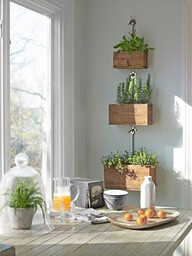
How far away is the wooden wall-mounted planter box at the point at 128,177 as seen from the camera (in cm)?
366

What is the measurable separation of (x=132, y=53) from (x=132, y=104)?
0.37m

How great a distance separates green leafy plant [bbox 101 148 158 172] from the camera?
3.69 meters

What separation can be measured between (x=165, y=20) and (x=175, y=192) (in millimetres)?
1276

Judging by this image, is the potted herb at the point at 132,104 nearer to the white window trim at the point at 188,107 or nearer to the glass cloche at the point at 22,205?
the white window trim at the point at 188,107

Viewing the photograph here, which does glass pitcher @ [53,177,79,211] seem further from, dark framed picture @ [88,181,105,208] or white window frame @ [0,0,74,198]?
white window frame @ [0,0,74,198]

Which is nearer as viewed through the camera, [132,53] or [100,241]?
[100,241]

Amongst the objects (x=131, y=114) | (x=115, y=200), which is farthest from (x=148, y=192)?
(x=131, y=114)

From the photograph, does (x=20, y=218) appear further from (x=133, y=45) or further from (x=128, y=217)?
(x=133, y=45)

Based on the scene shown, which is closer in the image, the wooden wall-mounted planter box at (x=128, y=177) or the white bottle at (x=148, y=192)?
the white bottle at (x=148, y=192)

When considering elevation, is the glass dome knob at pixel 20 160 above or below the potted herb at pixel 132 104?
below

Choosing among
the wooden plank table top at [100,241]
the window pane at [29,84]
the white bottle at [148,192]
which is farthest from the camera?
the window pane at [29,84]

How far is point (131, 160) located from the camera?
147 inches

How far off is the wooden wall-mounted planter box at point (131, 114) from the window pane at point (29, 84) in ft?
1.67

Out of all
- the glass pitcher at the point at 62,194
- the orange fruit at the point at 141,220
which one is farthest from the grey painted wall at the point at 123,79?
the orange fruit at the point at 141,220
